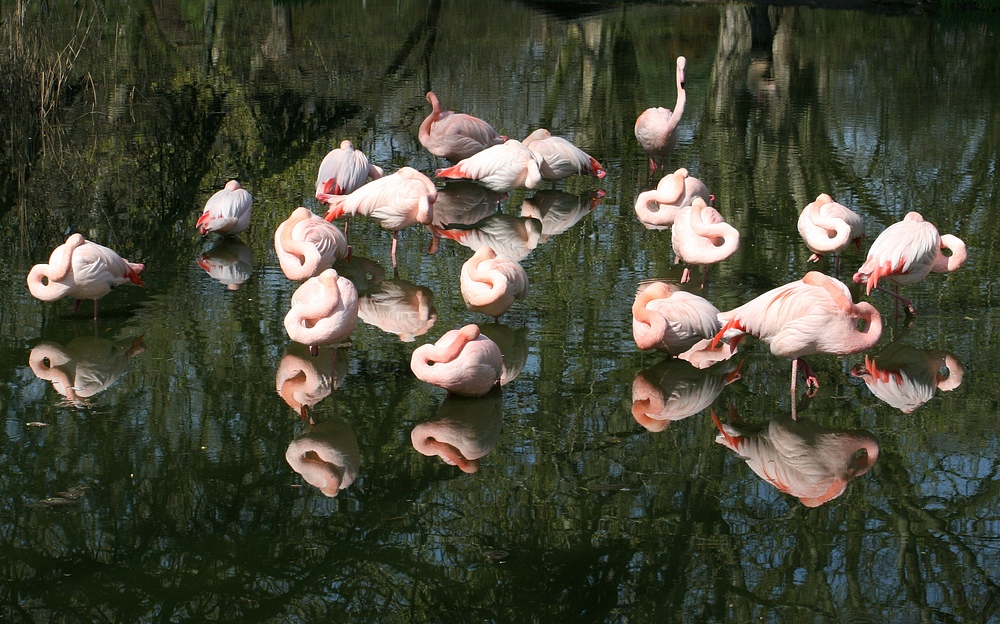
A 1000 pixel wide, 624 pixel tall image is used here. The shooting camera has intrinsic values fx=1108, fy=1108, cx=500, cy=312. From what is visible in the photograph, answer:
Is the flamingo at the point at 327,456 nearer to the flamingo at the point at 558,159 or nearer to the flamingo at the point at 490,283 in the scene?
the flamingo at the point at 490,283

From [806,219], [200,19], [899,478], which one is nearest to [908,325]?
[806,219]

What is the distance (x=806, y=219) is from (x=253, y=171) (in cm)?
520

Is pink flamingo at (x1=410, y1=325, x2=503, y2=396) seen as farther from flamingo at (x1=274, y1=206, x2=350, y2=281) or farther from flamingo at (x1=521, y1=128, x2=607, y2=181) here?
flamingo at (x1=521, y1=128, x2=607, y2=181)

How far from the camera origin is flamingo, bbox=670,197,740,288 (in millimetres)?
6672

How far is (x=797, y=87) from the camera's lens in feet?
51.9

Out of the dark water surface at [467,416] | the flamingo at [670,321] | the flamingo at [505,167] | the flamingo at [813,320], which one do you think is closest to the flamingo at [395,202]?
the dark water surface at [467,416]

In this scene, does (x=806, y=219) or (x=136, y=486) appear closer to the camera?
(x=136, y=486)

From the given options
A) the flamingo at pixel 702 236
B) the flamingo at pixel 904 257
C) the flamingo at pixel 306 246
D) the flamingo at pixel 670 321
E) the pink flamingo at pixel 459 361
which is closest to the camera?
the pink flamingo at pixel 459 361

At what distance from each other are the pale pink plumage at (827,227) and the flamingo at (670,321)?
1.57 meters

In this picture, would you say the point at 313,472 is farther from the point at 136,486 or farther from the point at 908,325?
the point at 908,325

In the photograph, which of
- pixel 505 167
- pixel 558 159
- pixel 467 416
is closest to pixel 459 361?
pixel 467 416

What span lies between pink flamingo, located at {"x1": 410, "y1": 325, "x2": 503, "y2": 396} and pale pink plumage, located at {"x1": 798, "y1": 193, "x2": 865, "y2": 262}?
2.77 m

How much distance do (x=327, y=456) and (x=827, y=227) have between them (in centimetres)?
378

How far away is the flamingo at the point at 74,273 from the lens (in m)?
6.04
